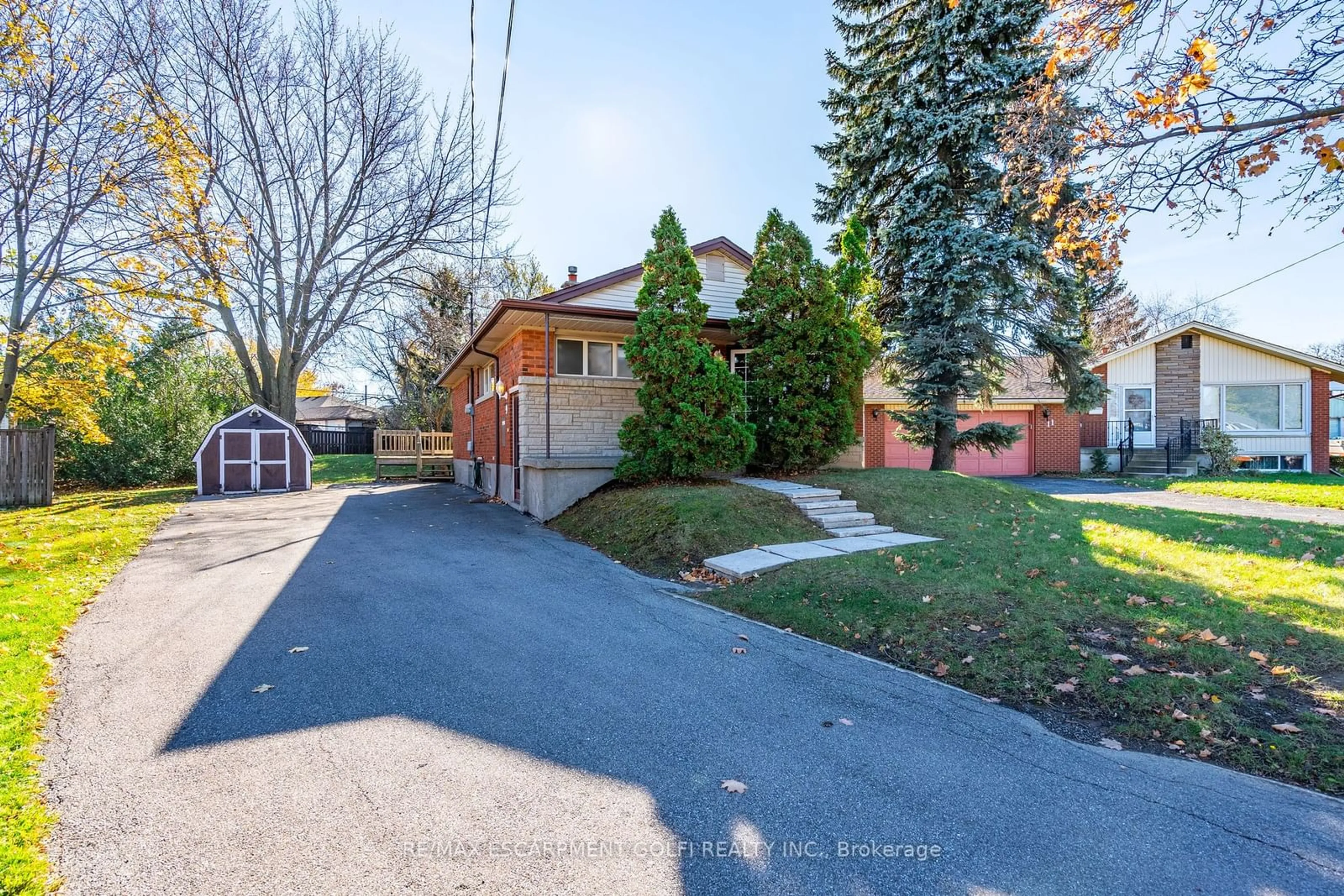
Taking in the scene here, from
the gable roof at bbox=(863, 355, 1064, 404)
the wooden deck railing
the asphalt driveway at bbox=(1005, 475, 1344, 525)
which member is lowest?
the asphalt driveway at bbox=(1005, 475, 1344, 525)

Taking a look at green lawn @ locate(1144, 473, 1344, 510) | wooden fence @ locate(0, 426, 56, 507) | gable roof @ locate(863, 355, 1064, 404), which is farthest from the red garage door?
wooden fence @ locate(0, 426, 56, 507)

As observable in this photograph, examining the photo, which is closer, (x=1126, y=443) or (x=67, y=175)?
(x=67, y=175)

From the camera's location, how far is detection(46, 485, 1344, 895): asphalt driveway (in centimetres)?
208

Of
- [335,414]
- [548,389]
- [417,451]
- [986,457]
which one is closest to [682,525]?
[548,389]

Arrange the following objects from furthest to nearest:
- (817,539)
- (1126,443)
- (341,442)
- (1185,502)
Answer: (341,442) → (1126,443) → (1185,502) → (817,539)

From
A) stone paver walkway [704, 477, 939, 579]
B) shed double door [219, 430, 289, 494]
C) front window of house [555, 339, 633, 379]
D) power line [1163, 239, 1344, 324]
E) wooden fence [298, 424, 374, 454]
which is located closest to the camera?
stone paver walkway [704, 477, 939, 579]

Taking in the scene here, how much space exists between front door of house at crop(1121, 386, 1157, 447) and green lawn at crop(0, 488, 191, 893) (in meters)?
24.5

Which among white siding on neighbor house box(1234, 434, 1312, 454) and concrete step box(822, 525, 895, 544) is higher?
white siding on neighbor house box(1234, 434, 1312, 454)

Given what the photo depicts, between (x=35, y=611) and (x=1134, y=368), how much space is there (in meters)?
25.2

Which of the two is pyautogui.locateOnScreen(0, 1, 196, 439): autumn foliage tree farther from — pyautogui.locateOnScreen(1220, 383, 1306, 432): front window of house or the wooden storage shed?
pyautogui.locateOnScreen(1220, 383, 1306, 432): front window of house

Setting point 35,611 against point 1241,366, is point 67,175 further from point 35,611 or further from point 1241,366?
point 1241,366

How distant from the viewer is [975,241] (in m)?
12.3

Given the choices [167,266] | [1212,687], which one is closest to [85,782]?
[1212,687]

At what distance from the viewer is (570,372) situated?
11.6 meters
